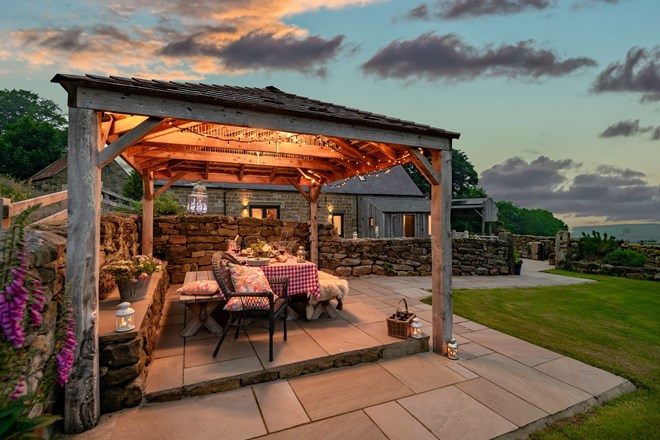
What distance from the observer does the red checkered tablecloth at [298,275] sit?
14.0ft

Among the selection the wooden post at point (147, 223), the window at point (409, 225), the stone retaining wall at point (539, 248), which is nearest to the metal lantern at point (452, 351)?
the wooden post at point (147, 223)

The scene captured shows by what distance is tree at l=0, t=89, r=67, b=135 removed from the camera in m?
29.7

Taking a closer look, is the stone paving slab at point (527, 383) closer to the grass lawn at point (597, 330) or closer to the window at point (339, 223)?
the grass lawn at point (597, 330)

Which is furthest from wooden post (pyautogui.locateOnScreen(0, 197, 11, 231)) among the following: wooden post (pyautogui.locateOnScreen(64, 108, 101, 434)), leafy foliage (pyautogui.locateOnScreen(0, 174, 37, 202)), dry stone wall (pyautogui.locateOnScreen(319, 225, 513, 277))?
dry stone wall (pyautogui.locateOnScreen(319, 225, 513, 277))

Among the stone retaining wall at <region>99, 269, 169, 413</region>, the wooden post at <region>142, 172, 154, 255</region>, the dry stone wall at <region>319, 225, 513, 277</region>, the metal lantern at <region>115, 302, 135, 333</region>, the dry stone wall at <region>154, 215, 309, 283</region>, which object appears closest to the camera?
the stone retaining wall at <region>99, 269, 169, 413</region>

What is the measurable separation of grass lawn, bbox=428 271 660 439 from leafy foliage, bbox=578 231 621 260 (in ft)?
11.0

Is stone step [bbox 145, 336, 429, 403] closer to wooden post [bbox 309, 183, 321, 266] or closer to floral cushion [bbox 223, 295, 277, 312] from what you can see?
floral cushion [bbox 223, 295, 277, 312]

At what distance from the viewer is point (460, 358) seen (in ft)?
11.5

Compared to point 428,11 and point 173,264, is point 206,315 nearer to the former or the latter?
point 173,264

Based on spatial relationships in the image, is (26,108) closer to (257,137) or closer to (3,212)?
(3,212)

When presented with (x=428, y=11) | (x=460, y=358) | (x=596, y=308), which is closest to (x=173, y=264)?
(x=460, y=358)

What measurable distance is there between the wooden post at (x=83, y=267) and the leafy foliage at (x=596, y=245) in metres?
16.4

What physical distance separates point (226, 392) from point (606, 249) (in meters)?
15.6

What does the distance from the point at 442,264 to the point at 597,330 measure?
3559 millimetres
